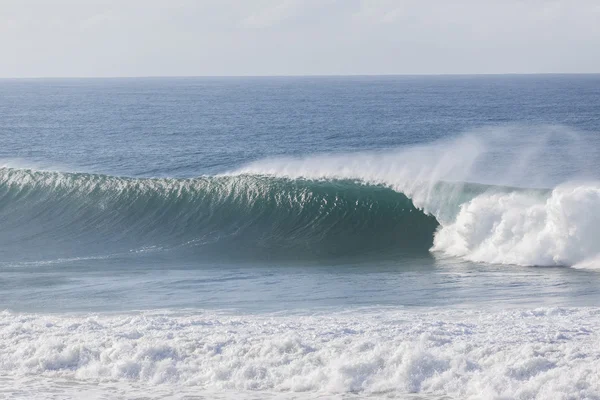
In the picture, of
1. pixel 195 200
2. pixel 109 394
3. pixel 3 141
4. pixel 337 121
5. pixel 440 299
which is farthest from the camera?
pixel 337 121

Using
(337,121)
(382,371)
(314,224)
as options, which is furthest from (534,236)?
(337,121)

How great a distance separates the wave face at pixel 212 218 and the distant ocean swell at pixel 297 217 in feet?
0.09

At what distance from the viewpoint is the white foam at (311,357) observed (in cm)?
915

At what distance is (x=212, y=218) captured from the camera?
71.2 ft

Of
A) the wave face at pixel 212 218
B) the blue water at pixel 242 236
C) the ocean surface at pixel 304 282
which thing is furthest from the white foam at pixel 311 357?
the wave face at pixel 212 218

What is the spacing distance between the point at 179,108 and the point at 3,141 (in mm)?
32511

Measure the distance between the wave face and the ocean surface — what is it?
0.21 ft

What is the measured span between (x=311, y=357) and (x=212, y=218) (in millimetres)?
12132

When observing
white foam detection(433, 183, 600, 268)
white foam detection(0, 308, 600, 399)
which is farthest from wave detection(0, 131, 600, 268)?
white foam detection(0, 308, 600, 399)

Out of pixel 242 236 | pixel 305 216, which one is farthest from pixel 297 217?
pixel 242 236

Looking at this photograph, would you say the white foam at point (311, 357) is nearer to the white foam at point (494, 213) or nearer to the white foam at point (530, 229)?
the white foam at point (530, 229)

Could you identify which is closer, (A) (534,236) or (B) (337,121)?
(A) (534,236)

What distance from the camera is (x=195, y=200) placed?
2277 cm

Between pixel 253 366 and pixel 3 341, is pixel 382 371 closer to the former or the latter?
pixel 253 366
